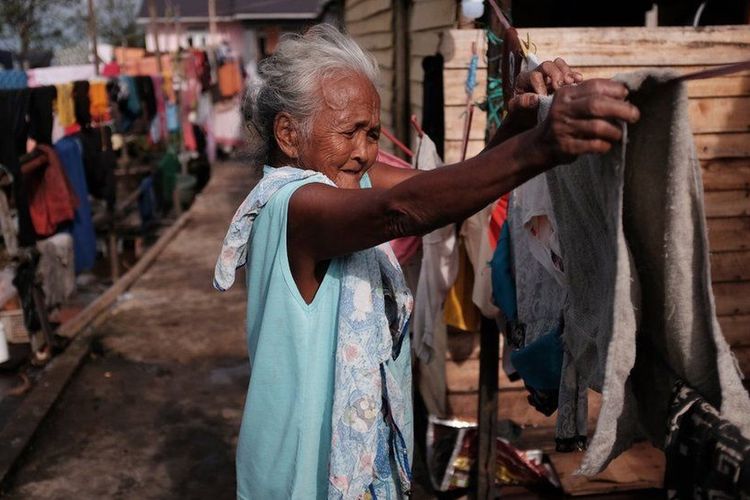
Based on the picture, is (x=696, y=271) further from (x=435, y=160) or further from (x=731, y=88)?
(x=731, y=88)

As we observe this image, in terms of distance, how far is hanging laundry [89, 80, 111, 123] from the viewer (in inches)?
305

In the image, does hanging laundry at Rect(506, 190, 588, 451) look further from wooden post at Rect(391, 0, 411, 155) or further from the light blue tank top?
wooden post at Rect(391, 0, 411, 155)

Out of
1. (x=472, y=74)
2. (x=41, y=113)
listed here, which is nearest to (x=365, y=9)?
(x=41, y=113)

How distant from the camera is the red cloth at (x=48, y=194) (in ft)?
20.9

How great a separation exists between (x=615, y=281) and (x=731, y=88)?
2.99 metres

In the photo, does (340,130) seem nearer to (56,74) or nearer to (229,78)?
(56,74)

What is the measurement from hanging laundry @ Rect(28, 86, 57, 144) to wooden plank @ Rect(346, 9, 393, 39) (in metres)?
2.62

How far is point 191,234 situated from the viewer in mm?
11312

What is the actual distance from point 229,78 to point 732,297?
59.5 ft

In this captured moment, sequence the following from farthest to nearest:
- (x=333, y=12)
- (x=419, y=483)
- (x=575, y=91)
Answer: (x=333, y=12), (x=419, y=483), (x=575, y=91)

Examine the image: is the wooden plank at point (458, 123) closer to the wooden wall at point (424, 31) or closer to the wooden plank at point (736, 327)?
the wooden wall at point (424, 31)

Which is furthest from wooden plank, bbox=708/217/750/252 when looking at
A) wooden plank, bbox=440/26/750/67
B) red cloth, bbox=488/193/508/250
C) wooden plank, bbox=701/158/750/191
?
red cloth, bbox=488/193/508/250

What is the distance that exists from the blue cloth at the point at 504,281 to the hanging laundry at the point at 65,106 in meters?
5.76

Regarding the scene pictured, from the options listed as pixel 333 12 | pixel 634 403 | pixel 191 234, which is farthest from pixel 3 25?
pixel 634 403
